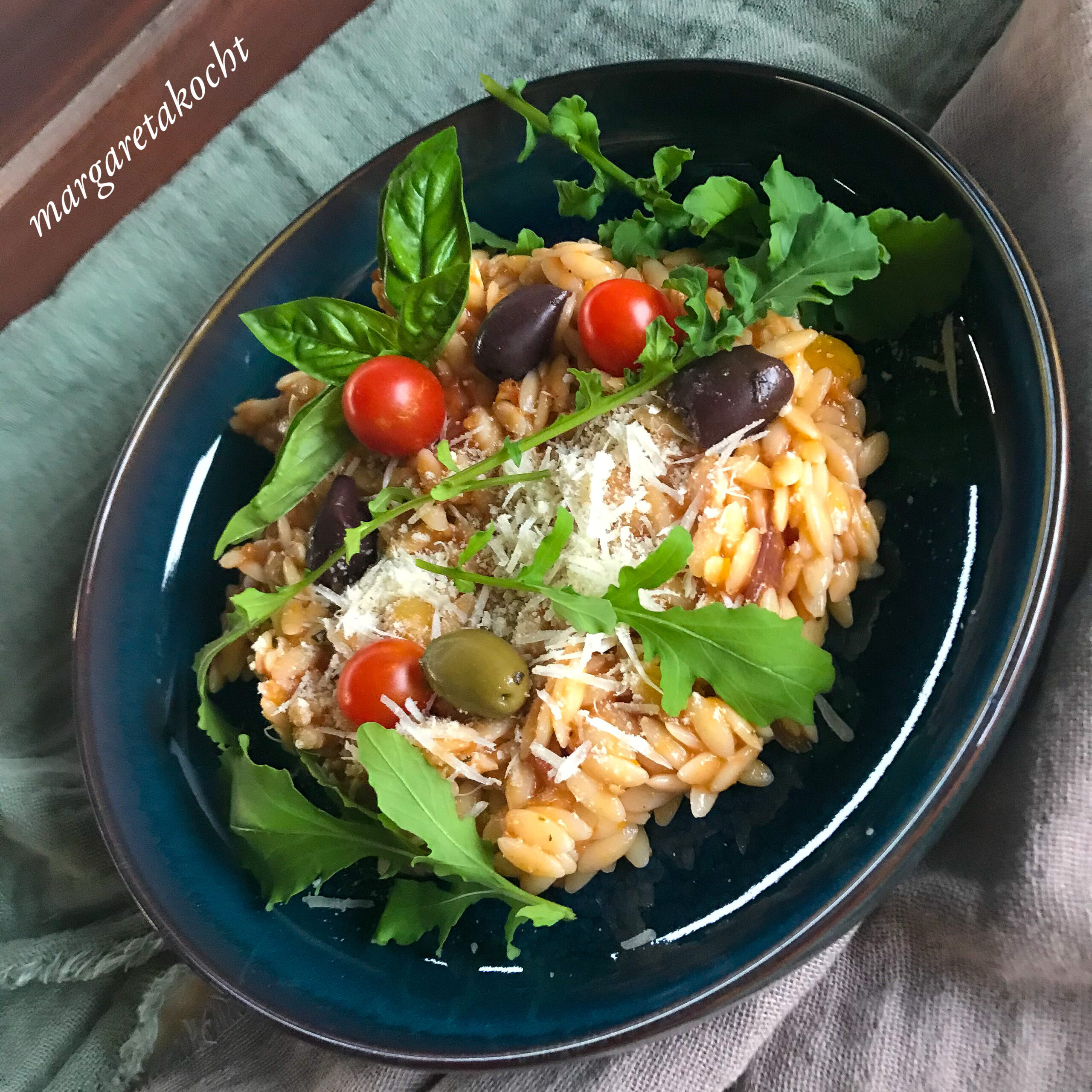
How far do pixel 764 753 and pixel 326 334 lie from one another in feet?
3.96

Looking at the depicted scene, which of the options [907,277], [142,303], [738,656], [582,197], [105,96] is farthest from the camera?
[105,96]

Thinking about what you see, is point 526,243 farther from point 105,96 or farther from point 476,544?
point 105,96

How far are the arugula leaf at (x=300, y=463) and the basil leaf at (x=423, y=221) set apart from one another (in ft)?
0.85

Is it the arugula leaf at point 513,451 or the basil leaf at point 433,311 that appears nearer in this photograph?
the arugula leaf at point 513,451

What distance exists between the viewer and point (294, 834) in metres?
1.87

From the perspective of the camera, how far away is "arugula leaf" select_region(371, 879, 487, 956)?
1.81 m

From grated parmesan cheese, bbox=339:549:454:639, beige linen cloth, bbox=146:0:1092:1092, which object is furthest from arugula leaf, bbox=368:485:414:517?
beige linen cloth, bbox=146:0:1092:1092

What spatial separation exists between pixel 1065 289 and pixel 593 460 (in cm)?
95

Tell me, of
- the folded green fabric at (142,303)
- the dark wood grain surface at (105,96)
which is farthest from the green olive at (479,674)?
the dark wood grain surface at (105,96)

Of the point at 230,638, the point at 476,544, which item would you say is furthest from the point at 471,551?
the point at 230,638

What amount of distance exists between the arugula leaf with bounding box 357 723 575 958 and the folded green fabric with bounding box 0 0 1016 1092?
1019 mm

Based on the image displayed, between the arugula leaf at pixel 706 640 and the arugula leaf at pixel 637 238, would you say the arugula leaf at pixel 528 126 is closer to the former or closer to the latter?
the arugula leaf at pixel 637 238

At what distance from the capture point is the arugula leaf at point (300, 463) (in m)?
1.95

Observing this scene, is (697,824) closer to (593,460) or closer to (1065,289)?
(593,460)
